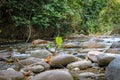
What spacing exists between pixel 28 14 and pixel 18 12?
16.5 inches

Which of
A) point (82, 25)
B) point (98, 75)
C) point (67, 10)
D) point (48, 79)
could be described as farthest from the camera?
point (82, 25)

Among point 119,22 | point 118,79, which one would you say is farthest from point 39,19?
point 119,22

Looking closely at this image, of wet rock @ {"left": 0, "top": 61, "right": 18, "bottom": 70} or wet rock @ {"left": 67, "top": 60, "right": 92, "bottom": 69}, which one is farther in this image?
wet rock @ {"left": 0, "top": 61, "right": 18, "bottom": 70}

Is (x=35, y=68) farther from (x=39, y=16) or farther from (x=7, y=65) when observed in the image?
(x=39, y=16)

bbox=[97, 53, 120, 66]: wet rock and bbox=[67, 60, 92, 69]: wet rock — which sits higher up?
bbox=[97, 53, 120, 66]: wet rock

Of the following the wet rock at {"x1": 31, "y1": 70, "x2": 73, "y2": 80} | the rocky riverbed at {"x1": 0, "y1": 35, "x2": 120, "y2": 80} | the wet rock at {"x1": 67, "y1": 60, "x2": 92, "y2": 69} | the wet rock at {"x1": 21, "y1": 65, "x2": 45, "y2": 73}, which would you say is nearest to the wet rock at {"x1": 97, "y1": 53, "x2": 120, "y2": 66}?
the rocky riverbed at {"x1": 0, "y1": 35, "x2": 120, "y2": 80}

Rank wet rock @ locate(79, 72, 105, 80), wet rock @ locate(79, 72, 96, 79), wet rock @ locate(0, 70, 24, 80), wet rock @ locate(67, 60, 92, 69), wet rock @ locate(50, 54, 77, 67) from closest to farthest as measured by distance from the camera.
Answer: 1. wet rock @ locate(0, 70, 24, 80)
2. wet rock @ locate(79, 72, 105, 80)
3. wet rock @ locate(79, 72, 96, 79)
4. wet rock @ locate(67, 60, 92, 69)
5. wet rock @ locate(50, 54, 77, 67)

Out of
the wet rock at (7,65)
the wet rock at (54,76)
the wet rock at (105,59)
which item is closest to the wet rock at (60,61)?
the wet rock at (105,59)

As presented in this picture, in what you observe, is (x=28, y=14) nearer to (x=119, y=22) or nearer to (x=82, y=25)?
(x=82, y=25)

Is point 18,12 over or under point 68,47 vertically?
over

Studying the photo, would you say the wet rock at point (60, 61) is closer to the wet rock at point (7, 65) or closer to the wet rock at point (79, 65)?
the wet rock at point (79, 65)

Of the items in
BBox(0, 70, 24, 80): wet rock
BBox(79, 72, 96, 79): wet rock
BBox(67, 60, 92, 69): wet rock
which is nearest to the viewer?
BBox(0, 70, 24, 80): wet rock

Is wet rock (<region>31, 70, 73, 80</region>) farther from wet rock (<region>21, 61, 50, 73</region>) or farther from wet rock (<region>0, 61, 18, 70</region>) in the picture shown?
wet rock (<region>0, 61, 18, 70</region>)

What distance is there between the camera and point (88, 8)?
20.1 m
